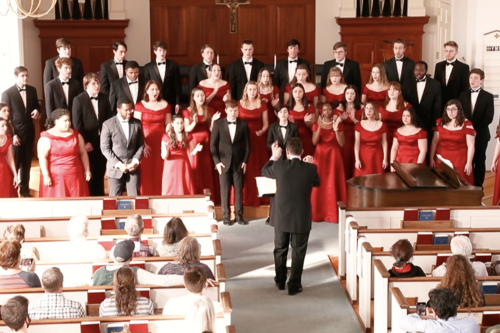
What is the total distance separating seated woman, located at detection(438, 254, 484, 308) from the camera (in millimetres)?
5371

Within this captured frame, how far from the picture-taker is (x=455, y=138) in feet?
31.6

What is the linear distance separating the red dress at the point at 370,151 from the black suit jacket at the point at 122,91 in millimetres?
2621

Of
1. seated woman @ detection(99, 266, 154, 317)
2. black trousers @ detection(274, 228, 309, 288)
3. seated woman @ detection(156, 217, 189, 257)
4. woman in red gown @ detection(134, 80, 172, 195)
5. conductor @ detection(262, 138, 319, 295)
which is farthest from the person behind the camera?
woman in red gown @ detection(134, 80, 172, 195)

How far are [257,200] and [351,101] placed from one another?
5.45ft

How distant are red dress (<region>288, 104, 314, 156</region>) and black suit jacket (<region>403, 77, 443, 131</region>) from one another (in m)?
1.34

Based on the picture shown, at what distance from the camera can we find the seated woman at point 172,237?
657 cm

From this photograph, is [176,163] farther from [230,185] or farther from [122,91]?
[122,91]

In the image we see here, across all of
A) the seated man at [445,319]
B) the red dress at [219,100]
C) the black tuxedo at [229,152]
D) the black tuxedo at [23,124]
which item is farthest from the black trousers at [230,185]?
the seated man at [445,319]

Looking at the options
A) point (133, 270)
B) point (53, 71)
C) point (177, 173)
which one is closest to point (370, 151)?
point (177, 173)

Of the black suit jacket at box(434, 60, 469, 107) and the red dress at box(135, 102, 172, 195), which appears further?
the black suit jacket at box(434, 60, 469, 107)

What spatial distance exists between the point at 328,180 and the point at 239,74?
1869mm

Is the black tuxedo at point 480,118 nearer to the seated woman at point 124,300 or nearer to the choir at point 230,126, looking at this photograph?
the choir at point 230,126

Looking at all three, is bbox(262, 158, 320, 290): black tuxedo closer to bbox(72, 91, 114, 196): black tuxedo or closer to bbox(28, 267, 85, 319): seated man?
bbox(28, 267, 85, 319): seated man

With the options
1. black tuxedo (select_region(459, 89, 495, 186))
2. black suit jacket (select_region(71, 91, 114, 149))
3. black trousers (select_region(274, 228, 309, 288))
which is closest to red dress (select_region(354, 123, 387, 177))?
black tuxedo (select_region(459, 89, 495, 186))
